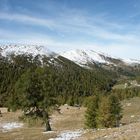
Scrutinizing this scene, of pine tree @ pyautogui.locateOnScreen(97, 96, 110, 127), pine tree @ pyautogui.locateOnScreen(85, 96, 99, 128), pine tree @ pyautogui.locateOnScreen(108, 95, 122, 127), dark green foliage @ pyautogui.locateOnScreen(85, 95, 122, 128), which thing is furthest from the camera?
pine tree @ pyautogui.locateOnScreen(85, 96, 99, 128)

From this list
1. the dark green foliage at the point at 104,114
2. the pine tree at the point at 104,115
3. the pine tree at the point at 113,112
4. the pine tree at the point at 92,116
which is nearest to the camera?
the pine tree at the point at 104,115

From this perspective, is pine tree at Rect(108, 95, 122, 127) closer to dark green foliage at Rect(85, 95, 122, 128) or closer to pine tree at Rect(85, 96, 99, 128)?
dark green foliage at Rect(85, 95, 122, 128)

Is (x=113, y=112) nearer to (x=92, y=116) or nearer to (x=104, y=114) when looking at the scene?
(x=104, y=114)

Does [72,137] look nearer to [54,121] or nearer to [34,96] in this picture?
[34,96]

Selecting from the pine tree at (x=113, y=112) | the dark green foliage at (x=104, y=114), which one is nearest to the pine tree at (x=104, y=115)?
the dark green foliage at (x=104, y=114)

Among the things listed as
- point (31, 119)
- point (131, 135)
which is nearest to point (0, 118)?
point (31, 119)

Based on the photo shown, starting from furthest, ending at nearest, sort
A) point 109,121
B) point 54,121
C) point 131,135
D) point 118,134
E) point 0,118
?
1. point 0,118
2. point 54,121
3. point 109,121
4. point 118,134
5. point 131,135

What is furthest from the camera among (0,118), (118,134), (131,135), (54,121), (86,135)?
(0,118)

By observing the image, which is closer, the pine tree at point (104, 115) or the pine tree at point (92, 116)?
the pine tree at point (104, 115)

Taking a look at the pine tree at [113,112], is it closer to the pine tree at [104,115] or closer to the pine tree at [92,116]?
the pine tree at [104,115]

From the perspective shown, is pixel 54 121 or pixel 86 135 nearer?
pixel 86 135

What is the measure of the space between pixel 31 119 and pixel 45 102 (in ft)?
13.7

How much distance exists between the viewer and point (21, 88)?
2336 inches

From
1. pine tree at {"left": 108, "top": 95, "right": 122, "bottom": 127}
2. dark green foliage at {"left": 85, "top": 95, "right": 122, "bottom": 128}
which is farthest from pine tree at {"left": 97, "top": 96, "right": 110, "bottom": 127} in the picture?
pine tree at {"left": 108, "top": 95, "right": 122, "bottom": 127}
